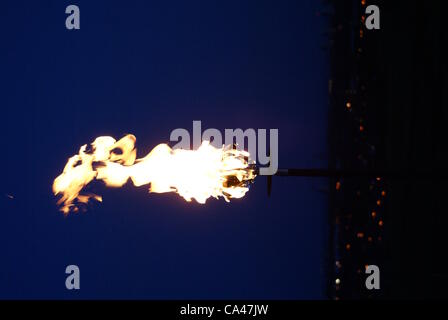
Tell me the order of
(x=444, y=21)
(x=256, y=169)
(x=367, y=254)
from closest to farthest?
(x=256, y=169) → (x=444, y=21) → (x=367, y=254)

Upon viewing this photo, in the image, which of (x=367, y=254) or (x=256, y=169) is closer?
(x=256, y=169)

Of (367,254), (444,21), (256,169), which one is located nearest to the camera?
(256,169)

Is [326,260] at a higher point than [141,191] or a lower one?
lower

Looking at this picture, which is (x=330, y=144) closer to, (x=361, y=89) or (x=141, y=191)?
(x=361, y=89)

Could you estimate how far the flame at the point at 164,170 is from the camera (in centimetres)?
295

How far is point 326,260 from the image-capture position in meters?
4.65

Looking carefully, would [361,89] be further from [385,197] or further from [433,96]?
[385,197]

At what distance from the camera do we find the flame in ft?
9.68

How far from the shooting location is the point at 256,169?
9.45ft

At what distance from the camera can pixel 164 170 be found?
3.03m
